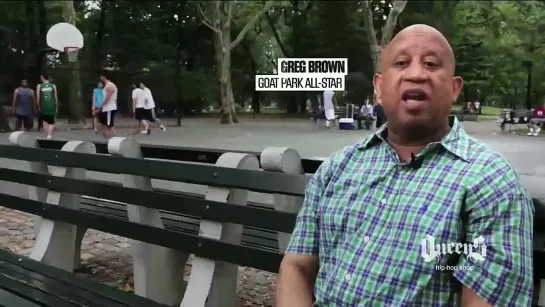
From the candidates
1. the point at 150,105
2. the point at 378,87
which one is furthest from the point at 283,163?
the point at 150,105

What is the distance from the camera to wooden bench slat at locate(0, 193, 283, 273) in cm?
214

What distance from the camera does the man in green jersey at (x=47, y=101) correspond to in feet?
21.7

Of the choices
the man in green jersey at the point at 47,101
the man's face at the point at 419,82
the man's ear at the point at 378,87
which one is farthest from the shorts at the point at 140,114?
the man's face at the point at 419,82

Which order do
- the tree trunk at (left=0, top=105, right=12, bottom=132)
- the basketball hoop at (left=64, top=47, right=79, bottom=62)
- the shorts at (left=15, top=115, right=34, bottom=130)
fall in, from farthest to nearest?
the shorts at (left=15, top=115, right=34, bottom=130) → the tree trunk at (left=0, top=105, right=12, bottom=132) → the basketball hoop at (left=64, top=47, right=79, bottom=62)

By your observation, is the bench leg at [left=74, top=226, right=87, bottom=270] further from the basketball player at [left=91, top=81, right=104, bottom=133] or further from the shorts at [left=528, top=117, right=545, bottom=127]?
the shorts at [left=528, top=117, right=545, bottom=127]

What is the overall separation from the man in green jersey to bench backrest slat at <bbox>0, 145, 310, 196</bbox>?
9.38 ft

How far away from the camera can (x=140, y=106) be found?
505 centimetres

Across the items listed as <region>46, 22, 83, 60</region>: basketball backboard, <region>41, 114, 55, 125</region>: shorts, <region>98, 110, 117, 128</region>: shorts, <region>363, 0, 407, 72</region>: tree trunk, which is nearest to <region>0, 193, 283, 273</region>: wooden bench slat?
<region>363, 0, 407, 72</region>: tree trunk

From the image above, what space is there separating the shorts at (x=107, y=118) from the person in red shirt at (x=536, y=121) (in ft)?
12.9

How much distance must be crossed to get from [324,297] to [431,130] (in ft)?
1.49

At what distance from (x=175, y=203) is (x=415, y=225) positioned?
4.31 ft

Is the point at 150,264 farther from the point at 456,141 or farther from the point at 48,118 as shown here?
the point at 48,118

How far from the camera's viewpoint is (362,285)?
142 cm

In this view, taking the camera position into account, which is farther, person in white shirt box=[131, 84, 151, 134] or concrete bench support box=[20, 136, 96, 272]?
person in white shirt box=[131, 84, 151, 134]
